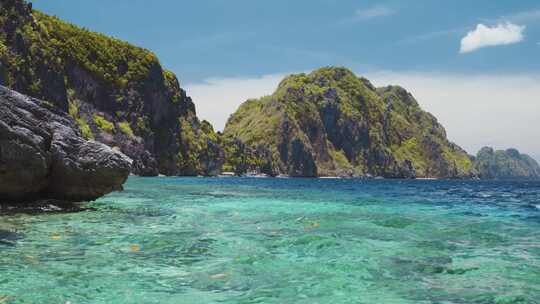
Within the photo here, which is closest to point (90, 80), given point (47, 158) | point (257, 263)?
point (47, 158)

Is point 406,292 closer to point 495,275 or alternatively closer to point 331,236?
point 495,275

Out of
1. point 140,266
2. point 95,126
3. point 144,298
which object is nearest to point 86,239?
point 140,266

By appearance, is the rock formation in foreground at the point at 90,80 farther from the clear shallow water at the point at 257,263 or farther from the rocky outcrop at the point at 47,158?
the clear shallow water at the point at 257,263

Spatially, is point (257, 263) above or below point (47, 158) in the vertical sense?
below

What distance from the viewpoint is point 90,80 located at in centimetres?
17550

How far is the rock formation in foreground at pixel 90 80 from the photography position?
141875mm

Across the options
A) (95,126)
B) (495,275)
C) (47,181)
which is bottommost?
(495,275)

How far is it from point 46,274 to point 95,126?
157 m

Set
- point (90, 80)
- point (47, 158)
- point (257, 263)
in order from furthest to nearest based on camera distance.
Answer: point (90, 80) < point (47, 158) < point (257, 263)

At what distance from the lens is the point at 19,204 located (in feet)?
71.3

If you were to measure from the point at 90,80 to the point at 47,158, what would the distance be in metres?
167

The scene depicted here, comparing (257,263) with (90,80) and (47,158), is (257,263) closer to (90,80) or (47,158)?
(47,158)

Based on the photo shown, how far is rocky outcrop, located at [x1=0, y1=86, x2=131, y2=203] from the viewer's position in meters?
20.1

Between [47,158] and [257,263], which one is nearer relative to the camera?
[257,263]
